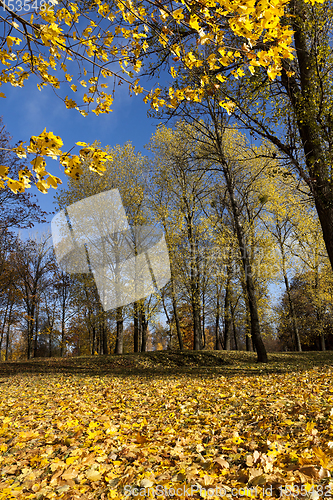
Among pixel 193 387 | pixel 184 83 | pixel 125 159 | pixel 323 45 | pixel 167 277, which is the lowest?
pixel 193 387

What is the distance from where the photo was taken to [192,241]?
13586 mm

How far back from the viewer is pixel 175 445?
2504 millimetres

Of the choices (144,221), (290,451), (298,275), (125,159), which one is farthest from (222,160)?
(298,275)

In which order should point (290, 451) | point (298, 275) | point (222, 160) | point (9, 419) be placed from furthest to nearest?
1. point (298, 275)
2. point (222, 160)
3. point (9, 419)
4. point (290, 451)

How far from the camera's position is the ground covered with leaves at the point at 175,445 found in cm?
180

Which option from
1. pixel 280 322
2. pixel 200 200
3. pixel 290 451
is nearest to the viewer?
pixel 290 451

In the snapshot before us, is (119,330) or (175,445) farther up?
(119,330)

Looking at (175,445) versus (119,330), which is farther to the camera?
(119,330)

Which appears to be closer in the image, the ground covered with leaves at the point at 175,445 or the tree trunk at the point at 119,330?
the ground covered with leaves at the point at 175,445

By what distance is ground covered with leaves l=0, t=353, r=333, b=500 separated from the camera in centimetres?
180

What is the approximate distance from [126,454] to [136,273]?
11.1 meters

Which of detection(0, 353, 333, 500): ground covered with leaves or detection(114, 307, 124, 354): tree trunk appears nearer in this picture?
detection(0, 353, 333, 500): ground covered with leaves

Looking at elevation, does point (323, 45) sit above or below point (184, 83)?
above

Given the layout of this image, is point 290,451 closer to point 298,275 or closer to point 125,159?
point 125,159
